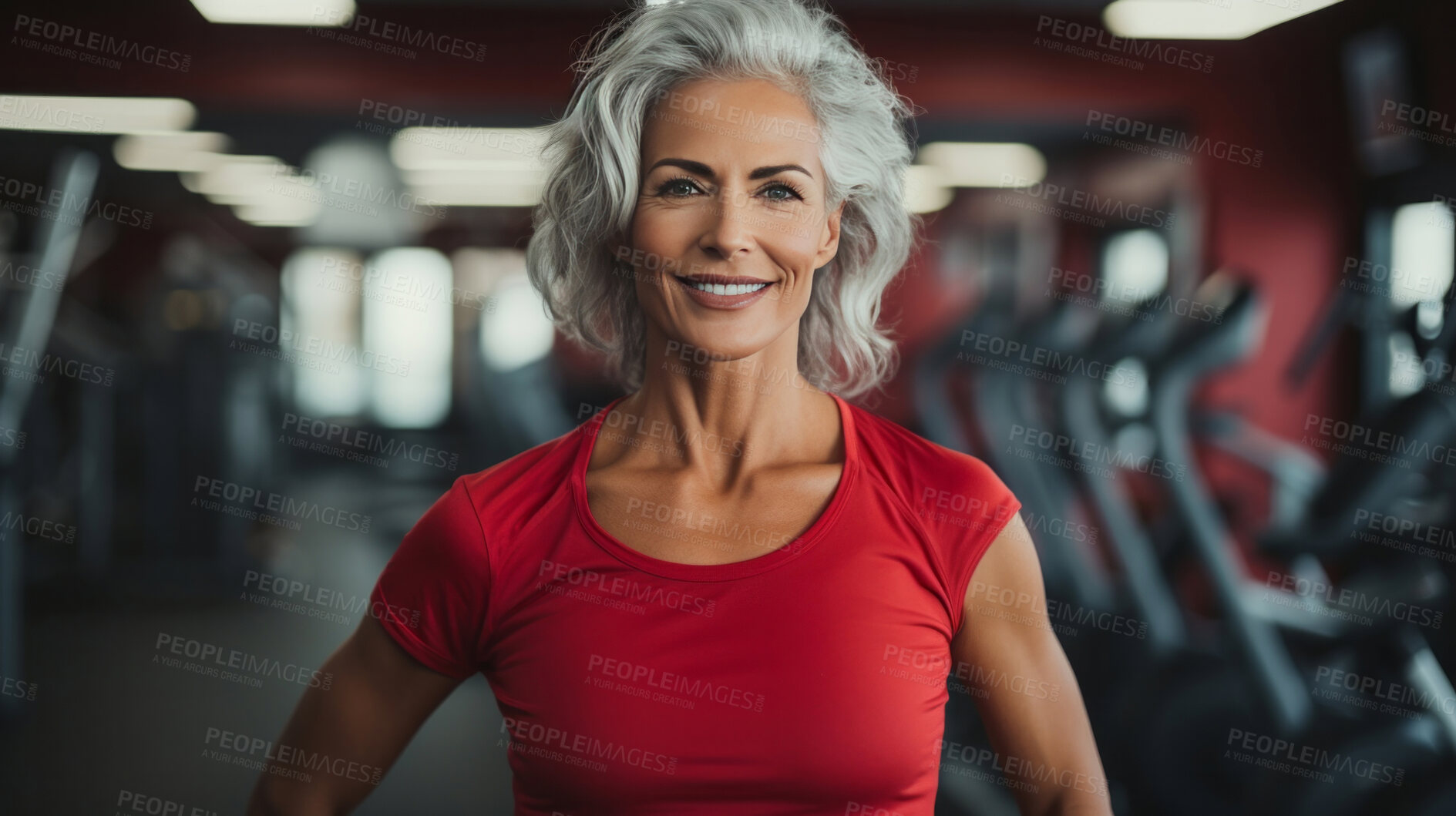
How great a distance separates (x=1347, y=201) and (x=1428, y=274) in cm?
80

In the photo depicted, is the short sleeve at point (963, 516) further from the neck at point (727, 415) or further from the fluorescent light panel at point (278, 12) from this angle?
the fluorescent light panel at point (278, 12)

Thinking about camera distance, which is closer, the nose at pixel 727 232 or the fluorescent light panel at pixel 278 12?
the nose at pixel 727 232

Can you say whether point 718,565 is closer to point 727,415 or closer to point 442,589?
point 727,415

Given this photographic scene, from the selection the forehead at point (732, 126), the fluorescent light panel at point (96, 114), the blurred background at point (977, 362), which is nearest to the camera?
the forehead at point (732, 126)

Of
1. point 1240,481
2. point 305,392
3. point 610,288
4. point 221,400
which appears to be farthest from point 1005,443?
point 305,392

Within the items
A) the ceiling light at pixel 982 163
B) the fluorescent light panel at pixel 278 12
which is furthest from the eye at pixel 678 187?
the fluorescent light panel at pixel 278 12

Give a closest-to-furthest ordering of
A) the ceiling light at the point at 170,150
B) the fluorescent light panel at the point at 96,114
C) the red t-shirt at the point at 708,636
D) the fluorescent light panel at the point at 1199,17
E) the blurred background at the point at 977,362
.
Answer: the red t-shirt at the point at 708,636 < the blurred background at the point at 977,362 < the fluorescent light panel at the point at 1199,17 < the fluorescent light panel at the point at 96,114 < the ceiling light at the point at 170,150

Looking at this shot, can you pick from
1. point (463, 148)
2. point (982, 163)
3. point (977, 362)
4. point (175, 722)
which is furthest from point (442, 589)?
point (982, 163)

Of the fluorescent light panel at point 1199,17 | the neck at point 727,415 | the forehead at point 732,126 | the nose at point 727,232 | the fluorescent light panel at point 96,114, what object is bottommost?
the neck at point 727,415

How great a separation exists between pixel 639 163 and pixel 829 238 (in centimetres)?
27

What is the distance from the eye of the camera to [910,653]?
1.03 meters

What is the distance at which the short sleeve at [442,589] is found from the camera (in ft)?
3.47

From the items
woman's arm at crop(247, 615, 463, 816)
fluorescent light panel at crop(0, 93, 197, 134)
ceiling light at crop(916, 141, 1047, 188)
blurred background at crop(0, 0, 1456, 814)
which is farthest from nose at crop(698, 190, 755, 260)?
fluorescent light panel at crop(0, 93, 197, 134)

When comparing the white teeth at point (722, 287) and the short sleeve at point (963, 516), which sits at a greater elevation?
the white teeth at point (722, 287)
